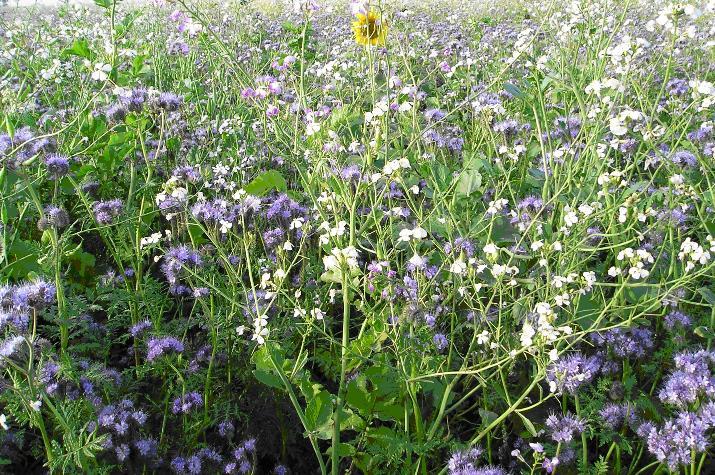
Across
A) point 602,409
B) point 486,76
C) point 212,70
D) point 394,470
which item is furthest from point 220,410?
point 486,76

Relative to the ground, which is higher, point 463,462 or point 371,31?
point 371,31

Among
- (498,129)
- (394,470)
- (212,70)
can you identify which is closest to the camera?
(394,470)

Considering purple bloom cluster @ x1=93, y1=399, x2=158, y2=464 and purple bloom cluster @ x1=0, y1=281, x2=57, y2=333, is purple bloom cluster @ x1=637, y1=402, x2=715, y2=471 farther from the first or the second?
purple bloom cluster @ x1=0, y1=281, x2=57, y2=333

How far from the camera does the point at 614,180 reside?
2.13m

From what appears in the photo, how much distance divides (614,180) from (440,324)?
78 cm

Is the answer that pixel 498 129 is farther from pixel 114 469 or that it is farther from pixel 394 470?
pixel 114 469

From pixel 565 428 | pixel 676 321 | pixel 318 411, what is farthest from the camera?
pixel 676 321

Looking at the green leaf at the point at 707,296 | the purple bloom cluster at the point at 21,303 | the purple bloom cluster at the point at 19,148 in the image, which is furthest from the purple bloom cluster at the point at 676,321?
the purple bloom cluster at the point at 19,148

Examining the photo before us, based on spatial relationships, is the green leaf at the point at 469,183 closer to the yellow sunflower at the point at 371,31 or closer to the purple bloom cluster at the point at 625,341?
the yellow sunflower at the point at 371,31

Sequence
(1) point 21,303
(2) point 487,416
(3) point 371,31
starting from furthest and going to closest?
(3) point 371,31, (2) point 487,416, (1) point 21,303

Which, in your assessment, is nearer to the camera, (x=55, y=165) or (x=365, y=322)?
(x=365, y=322)

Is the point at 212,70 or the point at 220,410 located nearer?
the point at 220,410

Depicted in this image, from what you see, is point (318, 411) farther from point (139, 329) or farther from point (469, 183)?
point (469, 183)

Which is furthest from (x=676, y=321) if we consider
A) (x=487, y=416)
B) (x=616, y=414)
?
(x=487, y=416)
